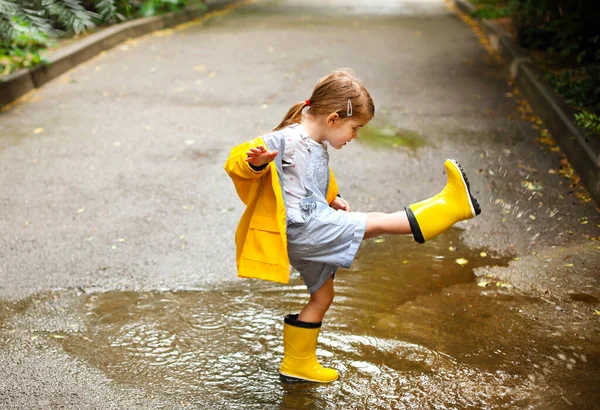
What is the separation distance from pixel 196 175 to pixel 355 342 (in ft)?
9.57

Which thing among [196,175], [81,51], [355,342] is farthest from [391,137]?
[81,51]

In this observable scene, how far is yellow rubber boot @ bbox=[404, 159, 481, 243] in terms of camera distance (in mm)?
2889

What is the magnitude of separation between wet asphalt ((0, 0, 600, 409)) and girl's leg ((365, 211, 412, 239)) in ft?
3.98

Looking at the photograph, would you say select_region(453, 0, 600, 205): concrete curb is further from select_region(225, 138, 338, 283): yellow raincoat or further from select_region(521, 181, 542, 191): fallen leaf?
select_region(225, 138, 338, 283): yellow raincoat

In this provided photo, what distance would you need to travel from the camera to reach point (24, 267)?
4395 mm

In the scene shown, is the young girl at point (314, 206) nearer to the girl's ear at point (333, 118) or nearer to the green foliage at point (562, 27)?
the girl's ear at point (333, 118)

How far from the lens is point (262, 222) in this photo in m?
2.87

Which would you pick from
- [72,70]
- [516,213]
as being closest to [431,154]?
[516,213]

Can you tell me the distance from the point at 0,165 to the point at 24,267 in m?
2.20

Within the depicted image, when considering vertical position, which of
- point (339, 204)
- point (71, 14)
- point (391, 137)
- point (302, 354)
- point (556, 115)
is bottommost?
point (391, 137)

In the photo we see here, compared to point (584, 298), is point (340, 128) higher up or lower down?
Result: higher up

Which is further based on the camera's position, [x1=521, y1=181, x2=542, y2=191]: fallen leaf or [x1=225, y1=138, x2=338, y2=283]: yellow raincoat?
[x1=521, y1=181, x2=542, y2=191]: fallen leaf

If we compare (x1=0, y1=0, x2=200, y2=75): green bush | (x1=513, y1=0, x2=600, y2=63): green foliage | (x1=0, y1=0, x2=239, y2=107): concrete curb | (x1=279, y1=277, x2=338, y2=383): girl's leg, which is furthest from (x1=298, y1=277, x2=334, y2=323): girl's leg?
(x1=0, y1=0, x2=239, y2=107): concrete curb

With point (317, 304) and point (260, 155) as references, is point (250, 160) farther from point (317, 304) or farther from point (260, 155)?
point (317, 304)
